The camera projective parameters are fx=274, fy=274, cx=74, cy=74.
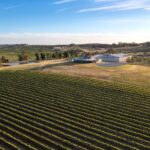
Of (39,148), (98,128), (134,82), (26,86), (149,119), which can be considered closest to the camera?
(39,148)

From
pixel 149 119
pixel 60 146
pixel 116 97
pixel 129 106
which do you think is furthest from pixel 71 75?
pixel 60 146

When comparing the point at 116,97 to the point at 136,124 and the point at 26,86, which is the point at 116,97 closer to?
the point at 136,124

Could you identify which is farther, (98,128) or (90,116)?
(90,116)

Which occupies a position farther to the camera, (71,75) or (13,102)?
(71,75)

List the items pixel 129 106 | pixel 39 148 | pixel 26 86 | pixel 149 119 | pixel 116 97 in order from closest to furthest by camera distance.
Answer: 1. pixel 39 148
2. pixel 149 119
3. pixel 129 106
4. pixel 116 97
5. pixel 26 86

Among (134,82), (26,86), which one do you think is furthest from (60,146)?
(134,82)

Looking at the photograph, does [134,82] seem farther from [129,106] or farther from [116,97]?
[129,106]
